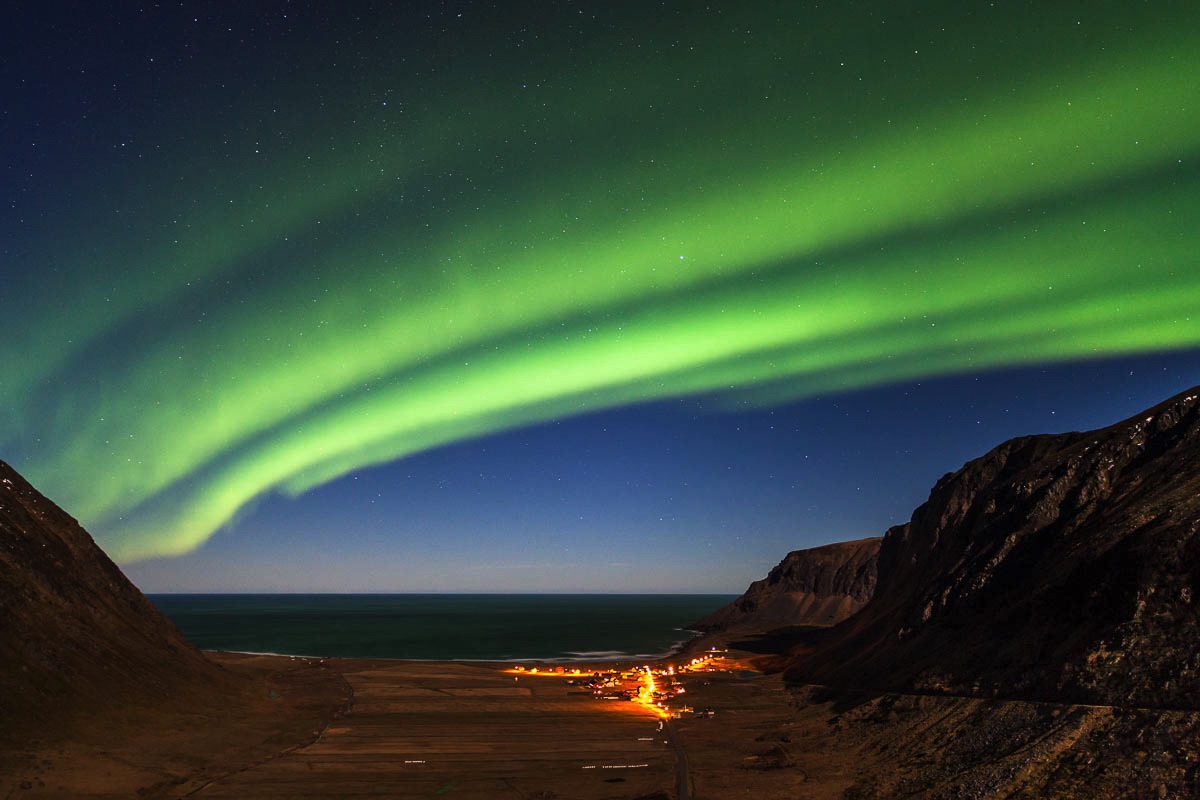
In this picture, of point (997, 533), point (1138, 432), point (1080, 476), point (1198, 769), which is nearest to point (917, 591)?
point (997, 533)

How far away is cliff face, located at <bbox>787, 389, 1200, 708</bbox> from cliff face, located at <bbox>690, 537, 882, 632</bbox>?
85.2 meters

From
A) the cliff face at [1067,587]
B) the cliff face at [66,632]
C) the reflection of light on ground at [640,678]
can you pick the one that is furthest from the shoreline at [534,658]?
the cliff face at [1067,587]

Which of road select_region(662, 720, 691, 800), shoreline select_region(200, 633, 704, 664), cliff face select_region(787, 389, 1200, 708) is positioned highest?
cliff face select_region(787, 389, 1200, 708)

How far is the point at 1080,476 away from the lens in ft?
164

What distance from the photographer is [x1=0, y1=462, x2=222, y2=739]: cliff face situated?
137ft

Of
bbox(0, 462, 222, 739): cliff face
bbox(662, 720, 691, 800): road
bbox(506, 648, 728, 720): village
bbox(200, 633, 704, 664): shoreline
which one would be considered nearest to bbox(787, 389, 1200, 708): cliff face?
bbox(506, 648, 728, 720): village

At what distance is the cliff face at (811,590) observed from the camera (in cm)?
14843

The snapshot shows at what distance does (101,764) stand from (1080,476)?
2397 inches

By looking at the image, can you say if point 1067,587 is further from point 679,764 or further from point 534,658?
point 534,658

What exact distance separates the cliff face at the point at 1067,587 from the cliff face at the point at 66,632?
1952 inches

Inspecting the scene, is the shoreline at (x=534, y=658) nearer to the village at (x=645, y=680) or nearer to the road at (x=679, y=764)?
the village at (x=645, y=680)

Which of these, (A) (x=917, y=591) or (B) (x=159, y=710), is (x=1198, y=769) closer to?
(A) (x=917, y=591)

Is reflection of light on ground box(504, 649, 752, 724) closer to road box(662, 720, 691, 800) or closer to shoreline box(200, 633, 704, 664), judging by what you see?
road box(662, 720, 691, 800)

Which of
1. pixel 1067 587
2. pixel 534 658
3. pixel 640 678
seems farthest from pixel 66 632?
pixel 534 658
